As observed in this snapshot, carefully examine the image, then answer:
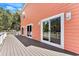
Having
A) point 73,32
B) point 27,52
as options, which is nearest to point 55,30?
point 73,32

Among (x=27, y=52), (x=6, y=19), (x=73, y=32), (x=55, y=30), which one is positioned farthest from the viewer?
(x=6, y=19)

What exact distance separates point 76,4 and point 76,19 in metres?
0.69

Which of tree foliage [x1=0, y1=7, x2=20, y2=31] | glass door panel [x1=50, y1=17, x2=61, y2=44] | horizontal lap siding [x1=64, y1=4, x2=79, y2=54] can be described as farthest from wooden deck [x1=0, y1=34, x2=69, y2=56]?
tree foliage [x1=0, y1=7, x2=20, y2=31]

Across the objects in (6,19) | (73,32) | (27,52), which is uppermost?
(6,19)

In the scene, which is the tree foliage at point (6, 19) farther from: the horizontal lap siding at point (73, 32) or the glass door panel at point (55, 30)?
the horizontal lap siding at point (73, 32)

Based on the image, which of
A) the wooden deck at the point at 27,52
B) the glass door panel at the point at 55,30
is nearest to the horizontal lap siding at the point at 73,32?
the wooden deck at the point at 27,52

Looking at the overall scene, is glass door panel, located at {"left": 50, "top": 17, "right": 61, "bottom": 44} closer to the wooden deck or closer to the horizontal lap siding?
the horizontal lap siding

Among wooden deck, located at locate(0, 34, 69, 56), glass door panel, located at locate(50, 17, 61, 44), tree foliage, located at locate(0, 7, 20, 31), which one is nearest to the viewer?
wooden deck, located at locate(0, 34, 69, 56)

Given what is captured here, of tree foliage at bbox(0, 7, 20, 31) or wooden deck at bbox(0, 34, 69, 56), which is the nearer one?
wooden deck at bbox(0, 34, 69, 56)

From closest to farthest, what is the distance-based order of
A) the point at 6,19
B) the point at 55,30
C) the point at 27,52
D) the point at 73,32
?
the point at 73,32 → the point at 27,52 → the point at 55,30 → the point at 6,19

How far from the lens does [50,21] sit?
10.4 metres

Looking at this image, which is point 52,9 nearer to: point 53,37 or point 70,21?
point 53,37

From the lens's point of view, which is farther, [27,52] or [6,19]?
[6,19]

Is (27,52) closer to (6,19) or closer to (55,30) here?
(55,30)
